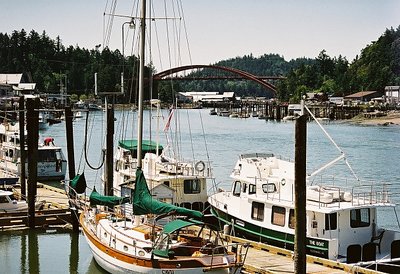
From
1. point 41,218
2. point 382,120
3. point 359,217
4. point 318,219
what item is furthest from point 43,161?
point 382,120

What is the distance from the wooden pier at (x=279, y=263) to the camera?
970 inches

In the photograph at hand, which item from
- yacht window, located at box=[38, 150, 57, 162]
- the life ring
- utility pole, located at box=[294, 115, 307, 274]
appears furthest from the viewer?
→ yacht window, located at box=[38, 150, 57, 162]

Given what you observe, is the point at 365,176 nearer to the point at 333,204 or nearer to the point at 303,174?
the point at 333,204

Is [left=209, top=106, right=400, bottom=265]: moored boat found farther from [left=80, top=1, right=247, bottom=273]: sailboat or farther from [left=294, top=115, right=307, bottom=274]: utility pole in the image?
[left=294, top=115, right=307, bottom=274]: utility pole

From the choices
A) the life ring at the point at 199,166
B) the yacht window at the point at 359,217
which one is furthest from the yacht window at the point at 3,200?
the yacht window at the point at 359,217

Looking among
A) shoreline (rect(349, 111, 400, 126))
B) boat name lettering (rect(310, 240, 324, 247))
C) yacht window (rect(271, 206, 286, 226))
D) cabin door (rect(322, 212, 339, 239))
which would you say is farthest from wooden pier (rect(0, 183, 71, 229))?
shoreline (rect(349, 111, 400, 126))

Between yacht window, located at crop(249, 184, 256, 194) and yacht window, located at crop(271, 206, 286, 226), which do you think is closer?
yacht window, located at crop(271, 206, 286, 226)

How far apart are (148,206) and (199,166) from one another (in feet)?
41.6

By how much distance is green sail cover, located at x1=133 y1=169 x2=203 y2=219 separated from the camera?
24531 mm

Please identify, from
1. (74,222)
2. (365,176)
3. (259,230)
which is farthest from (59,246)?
(365,176)

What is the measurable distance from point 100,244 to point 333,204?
332 inches

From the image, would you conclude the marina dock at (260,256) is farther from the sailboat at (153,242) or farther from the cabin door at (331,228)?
the cabin door at (331,228)

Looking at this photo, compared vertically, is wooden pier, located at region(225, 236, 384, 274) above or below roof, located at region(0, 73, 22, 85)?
below

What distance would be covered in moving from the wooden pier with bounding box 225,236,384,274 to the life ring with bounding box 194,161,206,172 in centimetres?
937
